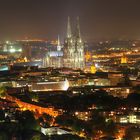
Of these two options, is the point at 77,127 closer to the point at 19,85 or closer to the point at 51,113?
the point at 51,113

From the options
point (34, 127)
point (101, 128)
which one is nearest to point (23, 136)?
point (34, 127)

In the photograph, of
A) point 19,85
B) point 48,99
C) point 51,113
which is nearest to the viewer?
point 51,113

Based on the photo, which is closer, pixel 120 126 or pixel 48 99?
pixel 120 126

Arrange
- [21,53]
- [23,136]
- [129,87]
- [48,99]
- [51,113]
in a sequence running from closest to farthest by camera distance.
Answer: [23,136] < [51,113] < [48,99] < [129,87] < [21,53]

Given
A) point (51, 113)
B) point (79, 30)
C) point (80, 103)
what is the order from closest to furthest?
point (51, 113), point (80, 103), point (79, 30)

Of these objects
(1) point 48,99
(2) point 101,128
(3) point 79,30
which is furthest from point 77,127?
(3) point 79,30

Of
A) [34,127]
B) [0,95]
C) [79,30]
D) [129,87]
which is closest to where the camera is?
[34,127]

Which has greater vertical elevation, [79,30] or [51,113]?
[79,30]

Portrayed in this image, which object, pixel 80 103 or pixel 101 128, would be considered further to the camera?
pixel 80 103

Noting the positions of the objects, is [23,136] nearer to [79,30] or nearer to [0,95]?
[0,95]
